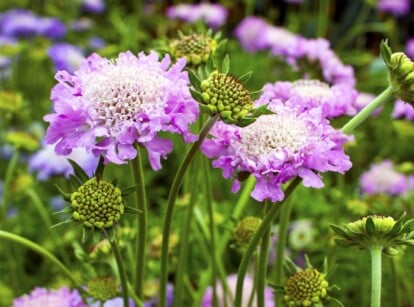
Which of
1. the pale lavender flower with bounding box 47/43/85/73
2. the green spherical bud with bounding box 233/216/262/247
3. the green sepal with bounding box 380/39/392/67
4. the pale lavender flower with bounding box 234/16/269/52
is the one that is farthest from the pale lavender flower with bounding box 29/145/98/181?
the pale lavender flower with bounding box 234/16/269/52

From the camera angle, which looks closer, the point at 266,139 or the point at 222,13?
the point at 266,139

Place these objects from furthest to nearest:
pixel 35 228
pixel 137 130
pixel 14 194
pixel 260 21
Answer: pixel 260 21 → pixel 35 228 → pixel 14 194 → pixel 137 130

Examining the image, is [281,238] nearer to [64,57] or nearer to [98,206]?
[98,206]

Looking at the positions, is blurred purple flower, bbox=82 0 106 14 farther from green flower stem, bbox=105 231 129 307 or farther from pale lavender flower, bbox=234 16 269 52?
green flower stem, bbox=105 231 129 307

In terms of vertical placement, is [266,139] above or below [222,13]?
below

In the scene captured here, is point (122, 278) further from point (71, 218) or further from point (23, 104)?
point (23, 104)

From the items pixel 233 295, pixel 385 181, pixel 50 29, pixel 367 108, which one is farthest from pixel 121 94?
pixel 50 29

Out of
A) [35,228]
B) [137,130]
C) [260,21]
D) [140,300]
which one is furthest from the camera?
[260,21]

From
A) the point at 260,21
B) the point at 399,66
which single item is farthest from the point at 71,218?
the point at 260,21

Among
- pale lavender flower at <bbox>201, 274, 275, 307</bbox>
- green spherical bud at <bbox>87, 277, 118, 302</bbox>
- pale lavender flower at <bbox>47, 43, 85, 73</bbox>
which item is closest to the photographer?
green spherical bud at <bbox>87, 277, 118, 302</bbox>
